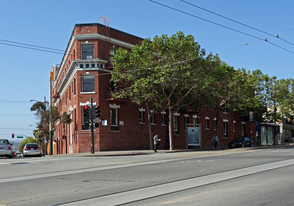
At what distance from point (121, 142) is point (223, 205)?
30.4 meters

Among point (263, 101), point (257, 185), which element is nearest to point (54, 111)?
point (263, 101)

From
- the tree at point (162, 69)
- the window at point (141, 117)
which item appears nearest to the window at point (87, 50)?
the tree at point (162, 69)

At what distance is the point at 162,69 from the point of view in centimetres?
3256

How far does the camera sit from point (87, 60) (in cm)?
3603

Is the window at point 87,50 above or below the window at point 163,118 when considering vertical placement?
above

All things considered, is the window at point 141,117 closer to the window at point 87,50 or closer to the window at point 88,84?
the window at point 88,84

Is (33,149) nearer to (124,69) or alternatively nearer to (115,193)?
(124,69)

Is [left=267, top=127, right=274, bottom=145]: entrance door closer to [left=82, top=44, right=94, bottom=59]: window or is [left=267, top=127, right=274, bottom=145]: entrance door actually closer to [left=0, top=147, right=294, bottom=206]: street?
[left=82, top=44, right=94, bottom=59]: window

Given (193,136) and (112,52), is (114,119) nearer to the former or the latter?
(112,52)

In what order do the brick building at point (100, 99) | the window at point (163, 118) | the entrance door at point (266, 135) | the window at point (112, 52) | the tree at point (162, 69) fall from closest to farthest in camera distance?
1. the tree at point (162, 69)
2. the brick building at point (100, 99)
3. the window at point (112, 52)
4. the window at point (163, 118)
5. the entrance door at point (266, 135)

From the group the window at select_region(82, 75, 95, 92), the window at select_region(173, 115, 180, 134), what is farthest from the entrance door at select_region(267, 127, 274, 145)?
the window at select_region(82, 75, 95, 92)

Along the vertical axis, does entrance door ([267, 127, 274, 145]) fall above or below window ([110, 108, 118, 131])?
below

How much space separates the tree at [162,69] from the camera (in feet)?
109

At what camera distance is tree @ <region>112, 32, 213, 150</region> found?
109 feet
